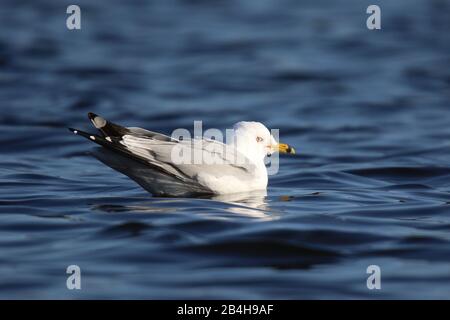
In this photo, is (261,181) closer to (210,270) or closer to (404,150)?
(210,270)

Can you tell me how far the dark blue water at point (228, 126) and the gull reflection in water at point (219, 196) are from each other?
0.14ft

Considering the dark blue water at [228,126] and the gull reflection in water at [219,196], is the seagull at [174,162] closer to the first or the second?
the gull reflection in water at [219,196]

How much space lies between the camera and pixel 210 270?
24.0ft

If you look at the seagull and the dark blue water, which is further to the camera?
the seagull

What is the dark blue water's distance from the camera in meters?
7.38

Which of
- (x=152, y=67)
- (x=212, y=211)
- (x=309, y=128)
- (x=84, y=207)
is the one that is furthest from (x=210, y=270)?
(x=152, y=67)

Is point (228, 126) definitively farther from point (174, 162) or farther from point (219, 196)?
point (174, 162)

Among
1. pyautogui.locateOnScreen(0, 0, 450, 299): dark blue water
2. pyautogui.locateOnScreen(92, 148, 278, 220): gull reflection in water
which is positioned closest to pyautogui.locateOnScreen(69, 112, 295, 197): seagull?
pyautogui.locateOnScreen(92, 148, 278, 220): gull reflection in water

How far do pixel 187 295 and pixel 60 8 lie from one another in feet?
68.1

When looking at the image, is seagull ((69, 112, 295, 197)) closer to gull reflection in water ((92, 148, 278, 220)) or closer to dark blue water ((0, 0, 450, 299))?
gull reflection in water ((92, 148, 278, 220))

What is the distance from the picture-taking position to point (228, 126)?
51.1 feet

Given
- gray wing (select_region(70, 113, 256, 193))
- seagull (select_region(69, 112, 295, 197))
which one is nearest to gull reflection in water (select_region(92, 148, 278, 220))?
seagull (select_region(69, 112, 295, 197))

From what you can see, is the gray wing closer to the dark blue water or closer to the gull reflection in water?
the gull reflection in water

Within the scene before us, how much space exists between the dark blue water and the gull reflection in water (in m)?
0.04
